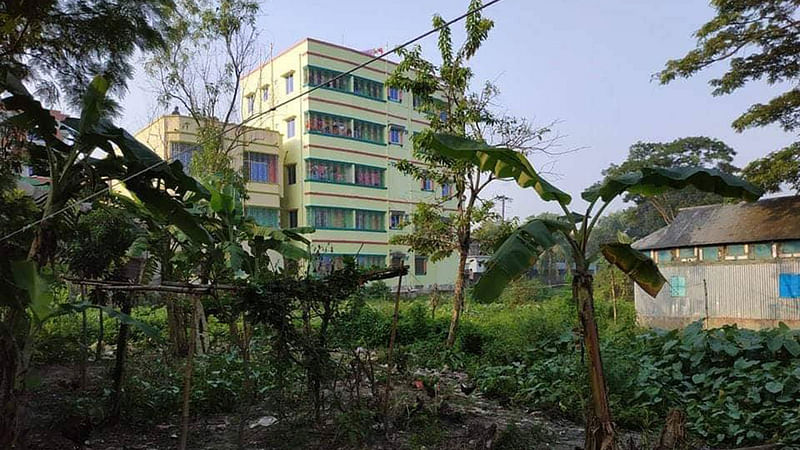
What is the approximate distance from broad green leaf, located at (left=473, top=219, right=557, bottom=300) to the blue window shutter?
11344 millimetres

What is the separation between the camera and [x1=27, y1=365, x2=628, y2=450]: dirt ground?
4.16 m

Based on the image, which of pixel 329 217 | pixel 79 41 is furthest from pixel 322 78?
pixel 79 41

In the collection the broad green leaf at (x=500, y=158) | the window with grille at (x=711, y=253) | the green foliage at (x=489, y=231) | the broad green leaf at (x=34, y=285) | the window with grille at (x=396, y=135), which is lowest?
the window with grille at (x=711, y=253)

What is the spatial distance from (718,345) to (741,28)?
9501mm

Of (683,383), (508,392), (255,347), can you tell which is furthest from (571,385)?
(255,347)

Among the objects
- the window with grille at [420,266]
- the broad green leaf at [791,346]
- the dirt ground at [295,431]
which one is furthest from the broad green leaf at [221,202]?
the window with grille at [420,266]

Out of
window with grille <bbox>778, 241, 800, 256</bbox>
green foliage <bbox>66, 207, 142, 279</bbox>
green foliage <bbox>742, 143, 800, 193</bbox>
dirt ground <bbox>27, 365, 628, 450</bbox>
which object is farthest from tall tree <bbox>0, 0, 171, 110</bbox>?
window with grille <bbox>778, 241, 800, 256</bbox>

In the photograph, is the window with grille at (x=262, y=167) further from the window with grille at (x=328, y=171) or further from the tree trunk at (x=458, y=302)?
the tree trunk at (x=458, y=302)

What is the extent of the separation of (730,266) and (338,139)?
56.6 ft

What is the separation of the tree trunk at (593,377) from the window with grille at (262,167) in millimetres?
21811

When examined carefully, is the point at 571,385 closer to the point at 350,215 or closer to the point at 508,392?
the point at 508,392

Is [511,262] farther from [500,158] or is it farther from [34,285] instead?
[34,285]

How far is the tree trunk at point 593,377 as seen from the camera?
11.2ft

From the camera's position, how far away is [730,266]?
1304 cm
